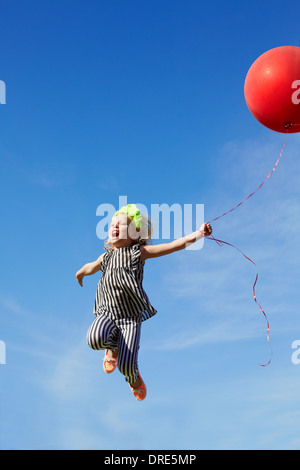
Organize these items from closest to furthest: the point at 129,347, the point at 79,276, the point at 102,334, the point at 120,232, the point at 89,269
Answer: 1. the point at 102,334
2. the point at 129,347
3. the point at 120,232
4. the point at 89,269
5. the point at 79,276

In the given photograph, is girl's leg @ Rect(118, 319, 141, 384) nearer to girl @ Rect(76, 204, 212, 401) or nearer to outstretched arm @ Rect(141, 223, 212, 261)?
girl @ Rect(76, 204, 212, 401)

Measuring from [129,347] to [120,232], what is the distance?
1.41 m

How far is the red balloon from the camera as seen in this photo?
6.60 meters

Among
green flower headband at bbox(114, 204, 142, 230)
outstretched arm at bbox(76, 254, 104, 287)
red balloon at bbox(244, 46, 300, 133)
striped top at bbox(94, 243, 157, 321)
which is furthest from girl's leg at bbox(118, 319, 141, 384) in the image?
red balloon at bbox(244, 46, 300, 133)

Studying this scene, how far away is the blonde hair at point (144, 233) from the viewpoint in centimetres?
704

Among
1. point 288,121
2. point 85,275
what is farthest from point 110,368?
point 288,121

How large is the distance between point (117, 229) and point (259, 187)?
5.99 ft

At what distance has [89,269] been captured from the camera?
7.41 meters

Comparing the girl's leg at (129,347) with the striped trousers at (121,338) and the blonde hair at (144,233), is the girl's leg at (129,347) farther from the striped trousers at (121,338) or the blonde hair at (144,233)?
the blonde hair at (144,233)

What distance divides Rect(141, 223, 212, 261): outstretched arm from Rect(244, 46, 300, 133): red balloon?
1.67 m

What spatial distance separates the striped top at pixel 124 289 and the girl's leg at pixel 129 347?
0.12m

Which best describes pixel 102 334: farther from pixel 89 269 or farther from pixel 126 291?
pixel 89 269

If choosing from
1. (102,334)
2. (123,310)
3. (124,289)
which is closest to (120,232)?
(124,289)

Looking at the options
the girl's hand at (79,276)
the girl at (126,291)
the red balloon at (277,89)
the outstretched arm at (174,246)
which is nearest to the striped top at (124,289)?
the girl at (126,291)
